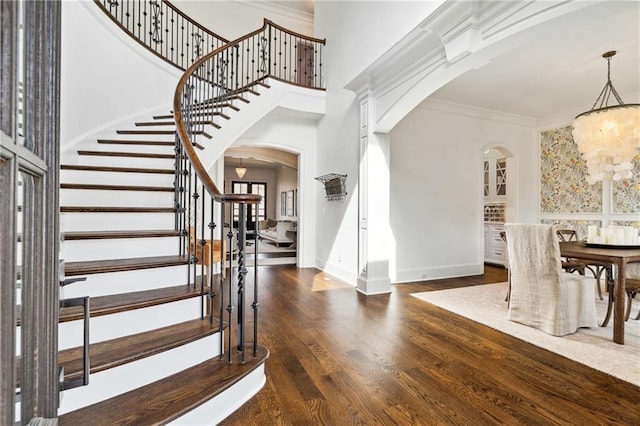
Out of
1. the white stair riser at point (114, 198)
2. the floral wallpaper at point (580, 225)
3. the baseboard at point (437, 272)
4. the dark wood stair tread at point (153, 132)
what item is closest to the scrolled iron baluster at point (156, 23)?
the dark wood stair tread at point (153, 132)

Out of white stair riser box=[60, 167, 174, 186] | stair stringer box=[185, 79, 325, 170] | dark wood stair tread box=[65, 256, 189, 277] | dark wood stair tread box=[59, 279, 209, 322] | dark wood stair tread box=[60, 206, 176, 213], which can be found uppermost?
stair stringer box=[185, 79, 325, 170]

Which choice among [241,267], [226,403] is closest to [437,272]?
[241,267]

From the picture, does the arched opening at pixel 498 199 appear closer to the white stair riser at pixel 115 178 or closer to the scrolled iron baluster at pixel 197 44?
the scrolled iron baluster at pixel 197 44

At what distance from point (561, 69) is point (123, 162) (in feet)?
17.9

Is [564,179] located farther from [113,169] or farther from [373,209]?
[113,169]

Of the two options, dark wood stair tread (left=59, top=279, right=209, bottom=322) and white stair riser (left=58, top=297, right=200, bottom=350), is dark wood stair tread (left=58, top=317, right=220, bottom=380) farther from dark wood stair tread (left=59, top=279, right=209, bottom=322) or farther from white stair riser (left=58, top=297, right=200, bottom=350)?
dark wood stair tread (left=59, top=279, right=209, bottom=322)

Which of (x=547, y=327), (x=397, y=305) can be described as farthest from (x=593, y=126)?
(x=397, y=305)

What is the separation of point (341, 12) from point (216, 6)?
346cm

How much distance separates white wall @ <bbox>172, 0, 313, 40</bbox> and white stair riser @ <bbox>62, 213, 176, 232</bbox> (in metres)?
5.83

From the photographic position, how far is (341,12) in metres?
5.07

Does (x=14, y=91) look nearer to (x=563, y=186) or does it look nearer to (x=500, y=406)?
(x=500, y=406)

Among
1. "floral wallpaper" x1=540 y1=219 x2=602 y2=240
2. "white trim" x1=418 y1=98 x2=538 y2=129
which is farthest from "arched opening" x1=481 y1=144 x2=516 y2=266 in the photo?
"floral wallpaper" x1=540 y1=219 x2=602 y2=240

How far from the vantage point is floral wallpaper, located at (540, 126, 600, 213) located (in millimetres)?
5324

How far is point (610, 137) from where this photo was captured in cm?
332
